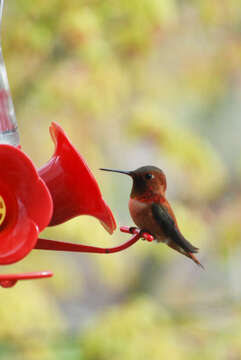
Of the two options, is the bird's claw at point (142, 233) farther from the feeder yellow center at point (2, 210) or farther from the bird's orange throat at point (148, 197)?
the feeder yellow center at point (2, 210)

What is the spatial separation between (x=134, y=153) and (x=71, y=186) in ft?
9.65

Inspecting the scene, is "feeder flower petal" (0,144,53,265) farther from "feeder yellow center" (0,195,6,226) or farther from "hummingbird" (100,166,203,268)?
"hummingbird" (100,166,203,268)

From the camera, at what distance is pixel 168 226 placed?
40.9 inches

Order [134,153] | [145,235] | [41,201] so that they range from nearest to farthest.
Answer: [41,201] < [145,235] < [134,153]

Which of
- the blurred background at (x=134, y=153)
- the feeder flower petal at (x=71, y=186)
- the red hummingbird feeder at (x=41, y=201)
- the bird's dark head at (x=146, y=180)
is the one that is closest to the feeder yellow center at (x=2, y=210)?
the red hummingbird feeder at (x=41, y=201)

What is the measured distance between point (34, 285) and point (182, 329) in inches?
40.3

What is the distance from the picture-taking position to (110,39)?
3480 millimetres

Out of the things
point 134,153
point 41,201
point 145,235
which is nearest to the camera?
point 41,201

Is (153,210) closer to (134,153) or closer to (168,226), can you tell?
(168,226)

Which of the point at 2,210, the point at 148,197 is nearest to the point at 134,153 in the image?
the point at 148,197

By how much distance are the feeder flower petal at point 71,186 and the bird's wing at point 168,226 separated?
0.08 m

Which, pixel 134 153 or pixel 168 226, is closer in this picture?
pixel 168 226

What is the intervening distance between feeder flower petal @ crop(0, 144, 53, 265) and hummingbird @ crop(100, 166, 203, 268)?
0.64 ft

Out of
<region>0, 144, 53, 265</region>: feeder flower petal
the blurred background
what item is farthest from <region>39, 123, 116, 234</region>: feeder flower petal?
the blurred background
